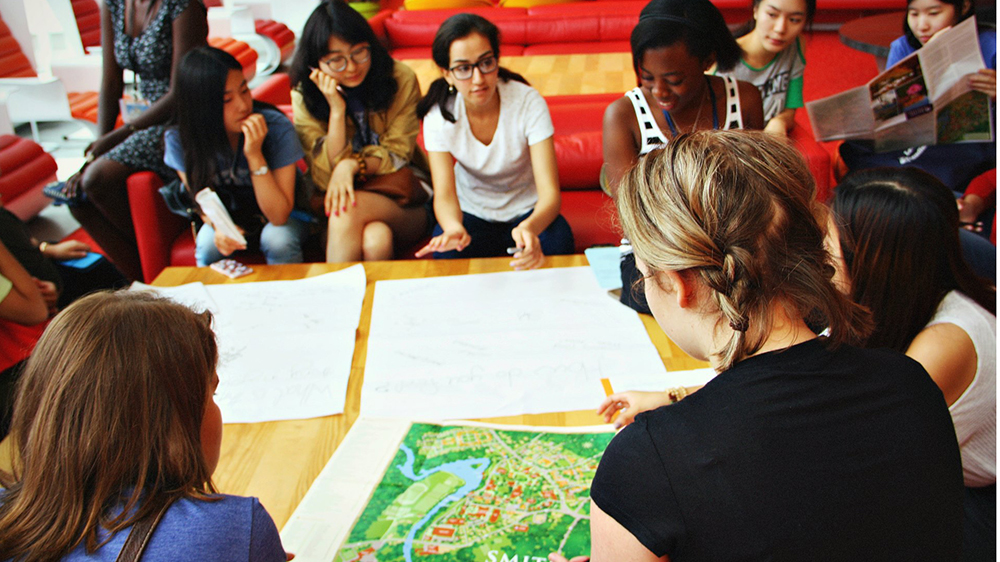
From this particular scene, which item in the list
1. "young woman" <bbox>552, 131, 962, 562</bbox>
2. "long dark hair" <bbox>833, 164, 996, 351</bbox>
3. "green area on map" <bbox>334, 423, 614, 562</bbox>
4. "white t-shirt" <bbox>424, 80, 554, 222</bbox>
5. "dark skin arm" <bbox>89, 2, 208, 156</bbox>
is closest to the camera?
"young woman" <bbox>552, 131, 962, 562</bbox>

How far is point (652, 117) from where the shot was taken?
5.91ft

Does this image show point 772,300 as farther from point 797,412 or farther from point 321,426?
point 321,426

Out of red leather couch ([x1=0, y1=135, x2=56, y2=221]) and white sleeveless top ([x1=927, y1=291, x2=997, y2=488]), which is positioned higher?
white sleeveless top ([x1=927, y1=291, x2=997, y2=488])

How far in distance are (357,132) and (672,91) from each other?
1113 mm

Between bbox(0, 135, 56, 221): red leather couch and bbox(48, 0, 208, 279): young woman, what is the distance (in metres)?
0.90

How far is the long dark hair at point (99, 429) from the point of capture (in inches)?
29.0

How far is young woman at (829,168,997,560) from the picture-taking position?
111 centimetres

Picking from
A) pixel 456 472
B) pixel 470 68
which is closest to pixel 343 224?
pixel 470 68

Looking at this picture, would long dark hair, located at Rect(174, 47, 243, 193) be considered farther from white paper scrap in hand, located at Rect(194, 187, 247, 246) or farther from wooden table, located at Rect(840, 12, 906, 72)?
wooden table, located at Rect(840, 12, 906, 72)

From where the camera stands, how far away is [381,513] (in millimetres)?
1052

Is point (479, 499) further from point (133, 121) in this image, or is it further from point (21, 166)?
point (21, 166)

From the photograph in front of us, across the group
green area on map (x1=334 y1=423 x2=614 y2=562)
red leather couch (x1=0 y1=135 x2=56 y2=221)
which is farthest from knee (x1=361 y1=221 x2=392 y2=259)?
red leather couch (x1=0 y1=135 x2=56 y2=221)

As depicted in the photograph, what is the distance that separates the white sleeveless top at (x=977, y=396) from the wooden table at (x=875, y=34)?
324cm

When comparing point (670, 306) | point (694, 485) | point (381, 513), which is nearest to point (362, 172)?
point (381, 513)
